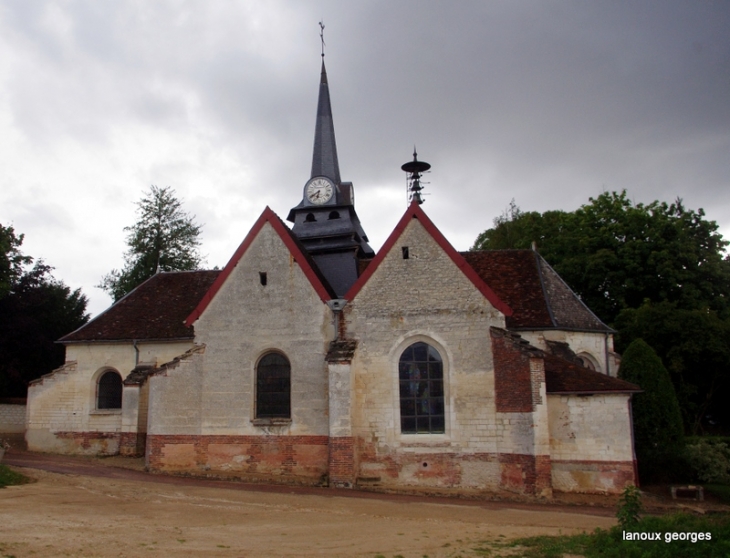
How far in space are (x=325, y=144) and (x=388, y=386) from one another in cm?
1343

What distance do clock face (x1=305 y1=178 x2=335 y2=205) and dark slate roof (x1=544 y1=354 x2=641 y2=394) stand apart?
12176 mm

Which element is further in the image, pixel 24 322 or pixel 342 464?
pixel 24 322

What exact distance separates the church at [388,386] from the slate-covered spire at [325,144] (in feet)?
23.0

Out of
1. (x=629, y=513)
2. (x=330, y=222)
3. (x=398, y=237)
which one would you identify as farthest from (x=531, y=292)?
(x=629, y=513)

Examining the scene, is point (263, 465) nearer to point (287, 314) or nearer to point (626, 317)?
point (287, 314)

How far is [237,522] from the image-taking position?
13.1 meters

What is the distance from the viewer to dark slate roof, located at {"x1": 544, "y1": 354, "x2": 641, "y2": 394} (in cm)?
1891

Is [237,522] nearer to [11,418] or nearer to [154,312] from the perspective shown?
[154,312]

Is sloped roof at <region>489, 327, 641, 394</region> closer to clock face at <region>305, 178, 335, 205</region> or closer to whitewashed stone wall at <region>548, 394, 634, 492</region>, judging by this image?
whitewashed stone wall at <region>548, 394, 634, 492</region>

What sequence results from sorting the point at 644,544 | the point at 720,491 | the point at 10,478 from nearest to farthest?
1. the point at 644,544
2. the point at 10,478
3. the point at 720,491

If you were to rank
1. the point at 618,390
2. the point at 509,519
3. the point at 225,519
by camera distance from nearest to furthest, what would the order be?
the point at 225,519 < the point at 509,519 < the point at 618,390

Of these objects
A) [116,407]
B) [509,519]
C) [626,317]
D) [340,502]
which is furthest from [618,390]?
[116,407]

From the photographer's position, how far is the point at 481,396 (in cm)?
1956

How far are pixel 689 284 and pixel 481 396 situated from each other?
923 inches
